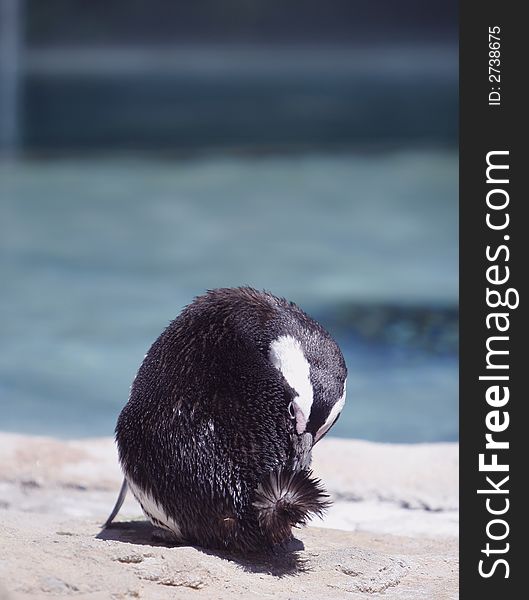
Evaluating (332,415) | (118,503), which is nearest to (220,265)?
(118,503)

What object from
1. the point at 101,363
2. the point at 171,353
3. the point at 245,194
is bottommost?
the point at 171,353

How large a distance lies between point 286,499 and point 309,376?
0.26 metres

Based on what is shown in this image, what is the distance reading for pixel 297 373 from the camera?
2672mm

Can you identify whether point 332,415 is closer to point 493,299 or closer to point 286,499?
point 286,499

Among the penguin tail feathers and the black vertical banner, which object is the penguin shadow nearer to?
the penguin tail feathers

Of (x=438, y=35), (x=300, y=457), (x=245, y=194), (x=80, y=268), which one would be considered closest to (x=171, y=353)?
(x=300, y=457)

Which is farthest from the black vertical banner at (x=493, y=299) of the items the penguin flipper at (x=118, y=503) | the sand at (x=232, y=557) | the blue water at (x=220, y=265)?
the blue water at (x=220, y=265)

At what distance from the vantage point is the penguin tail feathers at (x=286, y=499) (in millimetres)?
2631

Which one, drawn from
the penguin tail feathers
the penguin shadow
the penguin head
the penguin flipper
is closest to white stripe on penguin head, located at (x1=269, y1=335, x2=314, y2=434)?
the penguin head

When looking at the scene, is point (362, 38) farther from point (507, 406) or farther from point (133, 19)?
point (507, 406)

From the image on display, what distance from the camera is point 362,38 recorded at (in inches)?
830

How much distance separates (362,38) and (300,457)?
19017mm

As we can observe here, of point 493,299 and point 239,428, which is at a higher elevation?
point 493,299

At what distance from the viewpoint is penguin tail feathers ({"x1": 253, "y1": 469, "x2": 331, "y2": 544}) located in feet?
8.63
